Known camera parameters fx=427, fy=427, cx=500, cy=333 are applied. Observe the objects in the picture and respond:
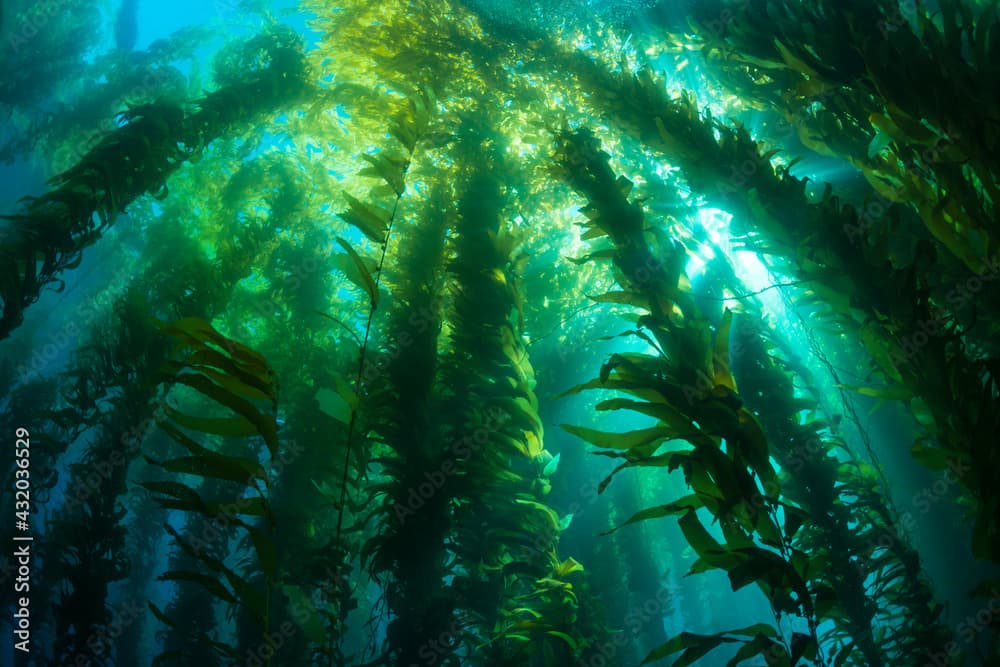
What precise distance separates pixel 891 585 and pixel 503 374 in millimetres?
2477

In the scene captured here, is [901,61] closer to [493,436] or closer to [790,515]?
[790,515]

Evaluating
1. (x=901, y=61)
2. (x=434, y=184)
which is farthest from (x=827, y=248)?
(x=434, y=184)

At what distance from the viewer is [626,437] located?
5.31 feet

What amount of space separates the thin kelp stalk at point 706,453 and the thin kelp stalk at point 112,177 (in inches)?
116

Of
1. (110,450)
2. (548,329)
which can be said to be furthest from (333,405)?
(548,329)

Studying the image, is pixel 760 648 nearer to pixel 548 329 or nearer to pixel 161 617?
pixel 161 617

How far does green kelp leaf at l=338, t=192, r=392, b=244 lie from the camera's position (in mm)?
2061

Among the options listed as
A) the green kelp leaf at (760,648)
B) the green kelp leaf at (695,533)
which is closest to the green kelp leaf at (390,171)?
the green kelp leaf at (695,533)

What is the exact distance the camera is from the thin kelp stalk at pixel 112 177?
232 centimetres

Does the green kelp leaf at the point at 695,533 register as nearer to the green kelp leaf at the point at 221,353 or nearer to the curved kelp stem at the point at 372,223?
the curved kelp stem at the point at 372,223

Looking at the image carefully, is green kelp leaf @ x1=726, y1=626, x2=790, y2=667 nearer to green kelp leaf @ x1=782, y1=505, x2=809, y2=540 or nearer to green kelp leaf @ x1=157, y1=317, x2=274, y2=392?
green kelp leaf @ x1=782, y1=505, x2=809, y2=540

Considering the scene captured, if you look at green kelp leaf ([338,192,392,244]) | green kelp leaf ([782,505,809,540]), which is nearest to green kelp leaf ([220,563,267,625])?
green kelp leaf ([338,192,392,244])

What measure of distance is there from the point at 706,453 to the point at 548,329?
2.87m

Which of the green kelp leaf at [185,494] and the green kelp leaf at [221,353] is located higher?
the green kelp leaf at [221,353]
